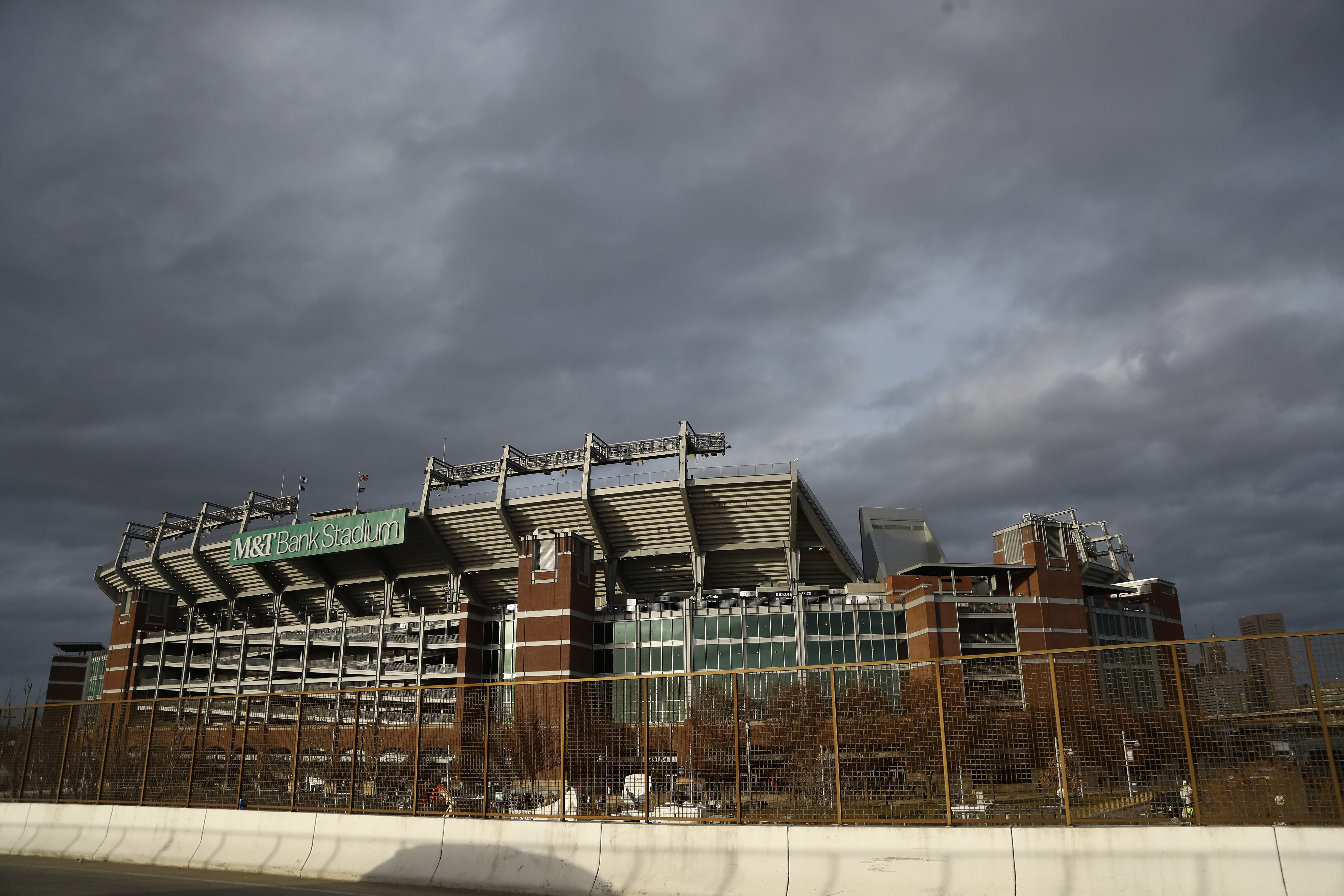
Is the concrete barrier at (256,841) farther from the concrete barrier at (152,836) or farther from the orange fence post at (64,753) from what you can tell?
the orange fence post at (64,753)

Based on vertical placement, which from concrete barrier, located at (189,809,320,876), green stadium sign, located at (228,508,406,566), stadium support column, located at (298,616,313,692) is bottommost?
concrete barrier, located at (189,809,320,876)

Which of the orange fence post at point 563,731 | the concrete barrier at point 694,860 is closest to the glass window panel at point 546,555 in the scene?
the orange fence post at point 563,731

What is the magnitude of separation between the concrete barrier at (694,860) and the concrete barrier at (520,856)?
287 millimetres

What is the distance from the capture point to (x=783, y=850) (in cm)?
1166

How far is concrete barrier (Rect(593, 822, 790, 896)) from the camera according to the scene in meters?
11.6

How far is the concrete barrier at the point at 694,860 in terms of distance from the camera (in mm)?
11633

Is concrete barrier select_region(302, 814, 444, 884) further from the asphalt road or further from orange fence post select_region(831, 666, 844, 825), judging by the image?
orange fence post select_region(831, 666, 844, 825)

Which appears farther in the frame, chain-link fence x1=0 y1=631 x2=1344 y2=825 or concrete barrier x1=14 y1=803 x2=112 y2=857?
concrete barrier x1=14 y1=803 x2=112 y2=857

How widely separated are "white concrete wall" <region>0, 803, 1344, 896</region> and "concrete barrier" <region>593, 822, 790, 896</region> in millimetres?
16

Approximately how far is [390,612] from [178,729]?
57.8 metres

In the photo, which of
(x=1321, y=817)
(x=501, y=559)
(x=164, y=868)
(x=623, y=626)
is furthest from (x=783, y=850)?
(x=501, y=559)

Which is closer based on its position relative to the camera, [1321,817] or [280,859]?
[1321,817]

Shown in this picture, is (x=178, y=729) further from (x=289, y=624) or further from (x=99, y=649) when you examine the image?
(x=99, y=649)

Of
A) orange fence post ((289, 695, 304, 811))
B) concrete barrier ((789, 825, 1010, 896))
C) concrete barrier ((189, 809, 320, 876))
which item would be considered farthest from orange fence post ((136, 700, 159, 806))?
concrete barrier ((789, 825, 1010, 896))
